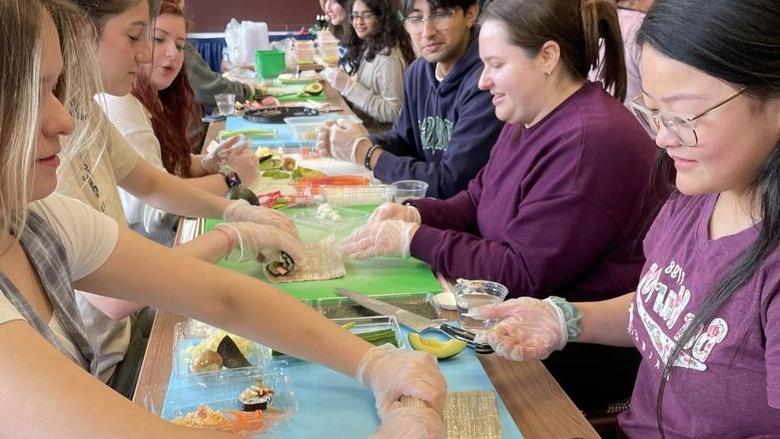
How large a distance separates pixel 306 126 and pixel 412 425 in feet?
7.50

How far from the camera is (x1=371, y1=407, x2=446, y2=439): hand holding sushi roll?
A: 1051 millimetres

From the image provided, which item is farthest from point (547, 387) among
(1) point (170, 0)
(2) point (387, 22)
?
(2) point (387, 22)

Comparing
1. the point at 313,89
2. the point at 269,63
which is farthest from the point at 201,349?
the point at 269,63

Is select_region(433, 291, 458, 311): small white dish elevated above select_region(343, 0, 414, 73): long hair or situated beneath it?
situated beneath

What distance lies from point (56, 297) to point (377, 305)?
0.60 metres

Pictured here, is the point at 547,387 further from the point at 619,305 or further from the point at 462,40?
the point at 462,40

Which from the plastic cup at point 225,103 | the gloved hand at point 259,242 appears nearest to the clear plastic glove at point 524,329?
the gloved hand at point 259,242

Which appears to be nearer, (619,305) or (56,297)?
(56,297)

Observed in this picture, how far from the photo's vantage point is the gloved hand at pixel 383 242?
69.1 inches

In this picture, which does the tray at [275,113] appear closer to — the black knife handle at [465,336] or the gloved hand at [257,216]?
the gloved hand at [257,216]

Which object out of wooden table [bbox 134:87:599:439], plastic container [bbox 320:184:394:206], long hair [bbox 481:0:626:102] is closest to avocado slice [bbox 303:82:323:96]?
plastic container [bbox 320:184:394:206]

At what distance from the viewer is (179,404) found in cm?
118

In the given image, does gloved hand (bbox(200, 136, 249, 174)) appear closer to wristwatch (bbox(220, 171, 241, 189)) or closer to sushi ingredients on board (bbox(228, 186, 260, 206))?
wristwatch (bbox(220, 171, 241, 189))

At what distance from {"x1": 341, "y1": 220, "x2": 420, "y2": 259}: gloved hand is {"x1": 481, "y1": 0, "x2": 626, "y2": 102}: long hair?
1.71 feet
